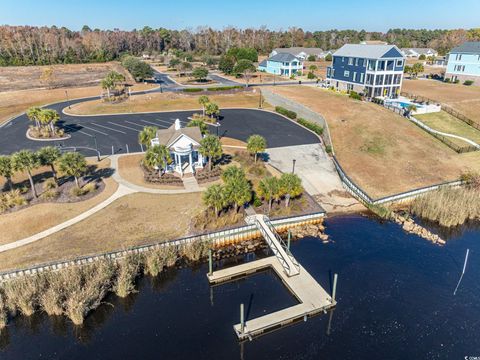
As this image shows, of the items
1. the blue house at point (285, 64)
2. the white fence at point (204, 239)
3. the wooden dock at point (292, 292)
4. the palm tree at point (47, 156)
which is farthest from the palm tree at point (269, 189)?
the blue house at point (285, 64)

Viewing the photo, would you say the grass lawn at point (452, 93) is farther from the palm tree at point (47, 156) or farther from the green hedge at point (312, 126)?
the palm tree at point (47, 156)

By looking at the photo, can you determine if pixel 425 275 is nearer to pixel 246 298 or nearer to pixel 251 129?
pixel 246 298

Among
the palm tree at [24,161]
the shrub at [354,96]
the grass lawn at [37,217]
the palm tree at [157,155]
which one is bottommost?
the grass lawn at [37,217]

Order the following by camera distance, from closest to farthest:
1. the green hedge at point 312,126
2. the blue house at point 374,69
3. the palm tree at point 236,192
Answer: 1. the palm tree at point 236,192
2. the green hedge at point 312,126
3. the blue house at point 374,69

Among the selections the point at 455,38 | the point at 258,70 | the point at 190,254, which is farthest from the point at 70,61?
the point at 455,38

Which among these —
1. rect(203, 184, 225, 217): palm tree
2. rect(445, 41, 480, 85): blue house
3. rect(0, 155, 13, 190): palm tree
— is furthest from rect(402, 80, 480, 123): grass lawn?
rect(0, 155, 13, 190): palm tree

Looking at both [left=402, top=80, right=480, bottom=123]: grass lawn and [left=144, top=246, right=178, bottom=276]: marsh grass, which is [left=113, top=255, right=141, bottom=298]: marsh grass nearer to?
[left=144, top=246, right=178, bottom=276]: marsh grass
